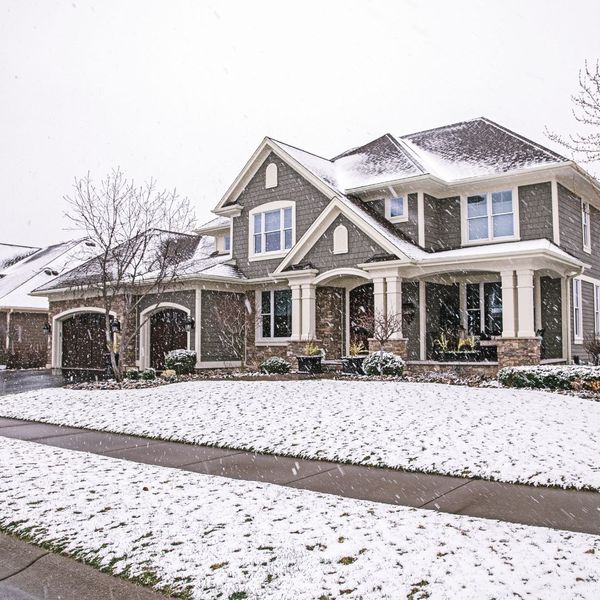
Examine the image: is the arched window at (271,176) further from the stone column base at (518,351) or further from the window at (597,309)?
the window at (597,309)

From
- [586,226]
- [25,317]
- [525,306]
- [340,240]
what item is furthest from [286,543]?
[25,317]

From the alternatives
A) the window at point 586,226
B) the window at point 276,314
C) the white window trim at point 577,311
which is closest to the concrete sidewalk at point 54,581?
the white window trim at point 577,311

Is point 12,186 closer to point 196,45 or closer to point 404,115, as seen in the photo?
point 196,45

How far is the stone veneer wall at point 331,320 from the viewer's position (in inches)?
805

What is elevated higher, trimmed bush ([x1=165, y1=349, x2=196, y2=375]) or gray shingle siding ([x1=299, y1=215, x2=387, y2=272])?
gray shingle siding ([x1=299, y1=215, x2=387, y2=272])

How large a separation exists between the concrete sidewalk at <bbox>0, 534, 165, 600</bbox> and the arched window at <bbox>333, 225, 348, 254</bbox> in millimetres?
14829

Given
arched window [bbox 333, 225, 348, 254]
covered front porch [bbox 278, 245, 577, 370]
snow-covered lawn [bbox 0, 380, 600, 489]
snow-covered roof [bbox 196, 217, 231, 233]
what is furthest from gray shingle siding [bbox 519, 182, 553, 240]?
snow-covered roof [bbox 196, 217, 231, 233]

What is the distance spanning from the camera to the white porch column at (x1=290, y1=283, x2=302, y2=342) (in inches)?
779

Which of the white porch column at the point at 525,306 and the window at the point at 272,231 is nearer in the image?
the white porch column at the point at 525,306

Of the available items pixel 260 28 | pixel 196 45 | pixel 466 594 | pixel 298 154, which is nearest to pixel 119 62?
pixel 196 45

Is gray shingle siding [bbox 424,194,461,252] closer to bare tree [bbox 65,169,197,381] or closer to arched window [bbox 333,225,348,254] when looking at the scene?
arched window [bbox 333,225,348,254]

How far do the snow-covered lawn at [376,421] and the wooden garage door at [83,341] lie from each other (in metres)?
11.3

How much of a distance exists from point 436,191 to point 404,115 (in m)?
127

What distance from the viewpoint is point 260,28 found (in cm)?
12262
